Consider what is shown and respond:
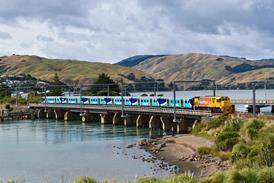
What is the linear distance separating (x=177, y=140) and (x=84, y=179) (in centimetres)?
4054

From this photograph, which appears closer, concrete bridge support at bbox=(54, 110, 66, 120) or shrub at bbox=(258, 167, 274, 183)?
shrub at bbox=(258, 167, 274, 183)

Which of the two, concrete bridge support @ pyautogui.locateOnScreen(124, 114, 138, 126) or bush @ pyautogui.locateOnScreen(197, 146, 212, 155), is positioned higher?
concrete bridge support @ pyautogui.locateOnScreen(124, 114, 138, 126)

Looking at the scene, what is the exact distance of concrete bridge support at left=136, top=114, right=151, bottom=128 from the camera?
311 ft

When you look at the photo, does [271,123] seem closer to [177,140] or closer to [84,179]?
[177,140]

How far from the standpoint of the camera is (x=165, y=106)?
9344 cm

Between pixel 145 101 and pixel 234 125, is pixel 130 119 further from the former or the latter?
pixel 234 125

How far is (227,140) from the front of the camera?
1908 inches

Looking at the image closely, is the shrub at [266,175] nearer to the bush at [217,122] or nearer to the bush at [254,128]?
the bush at [254,128]

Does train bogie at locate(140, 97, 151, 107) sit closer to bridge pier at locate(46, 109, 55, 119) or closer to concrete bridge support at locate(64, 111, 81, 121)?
concrete bridge support at locate(64, 111, 81, 121)

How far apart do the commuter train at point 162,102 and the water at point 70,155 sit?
318 inches

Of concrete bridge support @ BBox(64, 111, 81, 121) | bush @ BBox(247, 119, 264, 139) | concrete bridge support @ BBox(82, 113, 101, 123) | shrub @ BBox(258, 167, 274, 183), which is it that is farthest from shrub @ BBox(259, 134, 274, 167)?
concrete bridge support @ BBox(64, 111, 81, 121)

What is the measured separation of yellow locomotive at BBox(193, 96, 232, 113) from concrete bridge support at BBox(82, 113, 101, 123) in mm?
36273

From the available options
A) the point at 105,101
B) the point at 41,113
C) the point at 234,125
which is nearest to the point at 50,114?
the point at 41,113

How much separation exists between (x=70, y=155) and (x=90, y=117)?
56.4m
